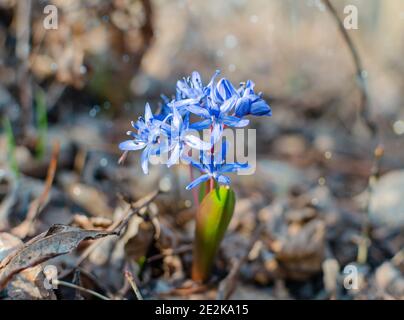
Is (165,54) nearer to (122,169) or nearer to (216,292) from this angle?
(122,169)

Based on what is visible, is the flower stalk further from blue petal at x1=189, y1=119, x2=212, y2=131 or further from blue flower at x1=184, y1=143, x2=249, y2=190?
blue petal at x1=189, y1=119, x2=212, y2=131

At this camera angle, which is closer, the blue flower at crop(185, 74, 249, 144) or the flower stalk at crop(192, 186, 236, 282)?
the blue flower at crop(185, 74, 249, 144)

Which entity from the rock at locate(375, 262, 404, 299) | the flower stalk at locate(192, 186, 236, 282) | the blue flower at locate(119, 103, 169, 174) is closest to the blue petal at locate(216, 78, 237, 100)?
the blue flower at locate(119, 103, 169, 174)

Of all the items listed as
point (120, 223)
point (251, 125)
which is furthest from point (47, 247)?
point (251, 125)

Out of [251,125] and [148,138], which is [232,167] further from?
[251,125]

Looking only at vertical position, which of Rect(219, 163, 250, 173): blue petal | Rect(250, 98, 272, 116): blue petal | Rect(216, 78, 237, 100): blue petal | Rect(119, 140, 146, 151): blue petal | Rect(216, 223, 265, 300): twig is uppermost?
Rect(216, 78, 237, 100): blue petal
